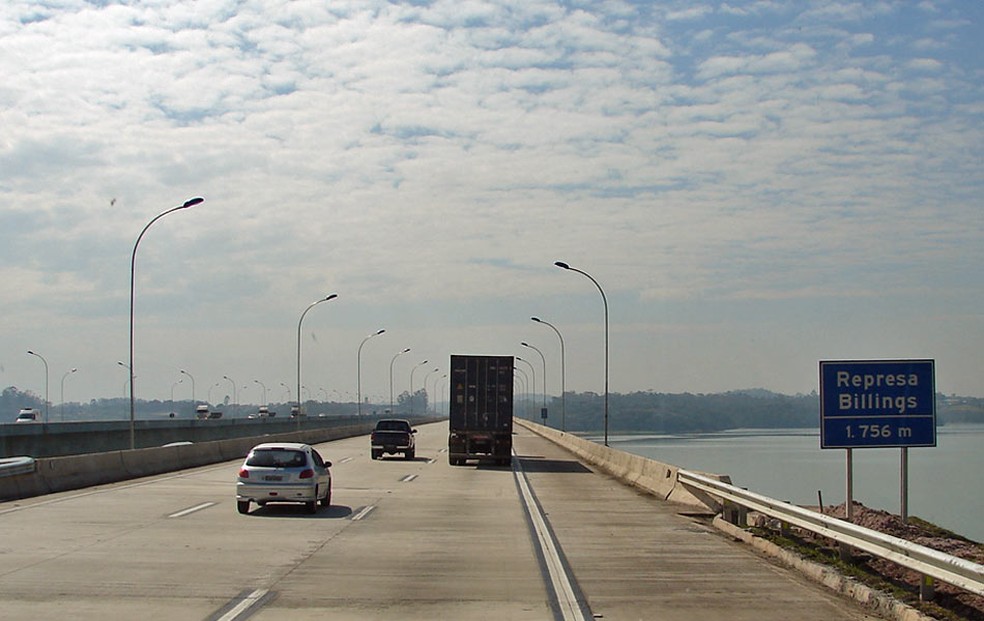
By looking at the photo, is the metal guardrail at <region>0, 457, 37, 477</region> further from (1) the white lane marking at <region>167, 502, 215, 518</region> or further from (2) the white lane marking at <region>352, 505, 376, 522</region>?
(2) the white lane marking at <region>352, 505, 376, 522</region>

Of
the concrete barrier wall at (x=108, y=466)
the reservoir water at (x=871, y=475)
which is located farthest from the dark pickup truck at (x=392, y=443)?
the reservoir water at (x=871, y=475)

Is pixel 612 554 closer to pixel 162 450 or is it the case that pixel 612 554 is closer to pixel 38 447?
pixel 162 450

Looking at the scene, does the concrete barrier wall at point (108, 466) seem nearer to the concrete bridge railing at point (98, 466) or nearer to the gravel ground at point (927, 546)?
the concrete bridge railing at point (98, 466)

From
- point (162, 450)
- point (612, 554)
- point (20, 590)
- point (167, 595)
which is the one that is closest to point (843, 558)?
point (612, 554)

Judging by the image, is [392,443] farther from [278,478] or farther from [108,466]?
[278,478]

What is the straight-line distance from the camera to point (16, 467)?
24906 millimetres

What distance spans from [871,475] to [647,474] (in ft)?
35.6

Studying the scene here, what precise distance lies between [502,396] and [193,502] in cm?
2105

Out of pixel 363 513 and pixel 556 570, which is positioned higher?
pixel 556 570

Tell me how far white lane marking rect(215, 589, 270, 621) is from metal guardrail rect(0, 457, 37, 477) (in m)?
14.4

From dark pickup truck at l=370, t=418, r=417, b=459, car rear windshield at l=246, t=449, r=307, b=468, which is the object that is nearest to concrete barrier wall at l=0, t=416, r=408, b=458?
dark pickup truck at l=370, t=418, r=417, b=459

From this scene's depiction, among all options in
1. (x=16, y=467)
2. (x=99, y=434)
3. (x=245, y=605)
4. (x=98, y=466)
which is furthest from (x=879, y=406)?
(x=99, y=434)

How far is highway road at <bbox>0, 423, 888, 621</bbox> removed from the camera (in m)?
11.4

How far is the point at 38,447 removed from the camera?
2092 inches
